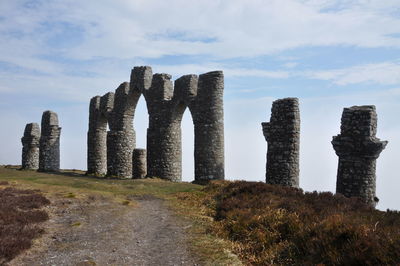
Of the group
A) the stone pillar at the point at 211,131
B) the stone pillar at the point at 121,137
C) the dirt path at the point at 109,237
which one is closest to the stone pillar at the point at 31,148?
the stone pillar at the point at 121,137

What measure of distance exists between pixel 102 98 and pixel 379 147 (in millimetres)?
32782

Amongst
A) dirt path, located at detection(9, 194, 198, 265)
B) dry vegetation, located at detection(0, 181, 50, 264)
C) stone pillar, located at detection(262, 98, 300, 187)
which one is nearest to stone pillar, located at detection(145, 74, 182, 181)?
stone pillar, located at detection(262, 98, 300, 187)

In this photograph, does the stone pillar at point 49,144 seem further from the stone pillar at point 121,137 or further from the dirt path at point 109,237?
the dirt path at point 109,237

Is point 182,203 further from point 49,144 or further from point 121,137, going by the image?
point 49,144

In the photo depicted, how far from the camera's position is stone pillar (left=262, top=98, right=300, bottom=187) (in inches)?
882

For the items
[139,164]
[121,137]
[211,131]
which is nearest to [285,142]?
[211,131]

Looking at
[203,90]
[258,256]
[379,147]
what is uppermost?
[203,90]

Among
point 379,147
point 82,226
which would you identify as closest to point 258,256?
point 82,226

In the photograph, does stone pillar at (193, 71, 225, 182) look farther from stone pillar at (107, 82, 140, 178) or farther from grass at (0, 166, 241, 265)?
stone pillar at (107, 82, 140, 178)

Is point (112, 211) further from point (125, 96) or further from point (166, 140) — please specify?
point (125, 96)

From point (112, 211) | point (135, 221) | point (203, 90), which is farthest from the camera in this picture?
point (203, 90)

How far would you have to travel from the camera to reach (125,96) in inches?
1487

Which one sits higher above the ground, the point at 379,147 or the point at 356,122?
the point at 356,122

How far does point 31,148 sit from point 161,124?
25.8m
